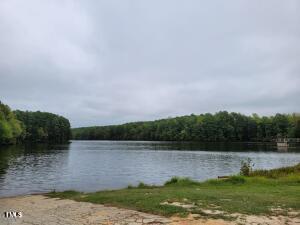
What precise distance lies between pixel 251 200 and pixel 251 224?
4.52 m

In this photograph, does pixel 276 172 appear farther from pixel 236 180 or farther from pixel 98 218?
pixel 98 218

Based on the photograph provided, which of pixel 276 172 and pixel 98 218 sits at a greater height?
pixel 276 172

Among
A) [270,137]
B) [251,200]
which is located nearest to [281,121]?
[270,137]

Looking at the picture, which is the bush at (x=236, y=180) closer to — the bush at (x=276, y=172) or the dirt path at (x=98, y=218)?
the bush at (x=276, y=172)

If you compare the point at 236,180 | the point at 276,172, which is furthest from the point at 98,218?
the point at 276,172

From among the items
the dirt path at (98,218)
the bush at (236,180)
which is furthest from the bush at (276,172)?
the dirt path at (98,218)

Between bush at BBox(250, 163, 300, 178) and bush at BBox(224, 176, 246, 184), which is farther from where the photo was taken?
bush at BBox(250, 163, 300, 178)

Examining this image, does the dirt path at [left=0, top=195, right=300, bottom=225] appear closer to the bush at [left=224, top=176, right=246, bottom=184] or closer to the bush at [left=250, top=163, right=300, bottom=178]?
the bush at [left=224, top=176, right=246, bottom=184]

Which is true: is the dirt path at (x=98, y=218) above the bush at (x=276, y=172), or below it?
below

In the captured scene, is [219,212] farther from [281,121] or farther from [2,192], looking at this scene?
[281,121]

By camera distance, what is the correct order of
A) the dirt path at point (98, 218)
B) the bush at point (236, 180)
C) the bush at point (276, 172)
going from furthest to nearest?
the bush at point (276, 172) → the bush at point (236, 180) → the dirt path at point (98, 218)

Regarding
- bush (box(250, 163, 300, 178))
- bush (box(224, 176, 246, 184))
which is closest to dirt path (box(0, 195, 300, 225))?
bush (box(224, 176, 246, 184))

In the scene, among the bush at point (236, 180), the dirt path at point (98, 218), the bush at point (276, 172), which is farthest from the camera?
the bush at point (276, 172)

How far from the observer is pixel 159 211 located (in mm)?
14875
